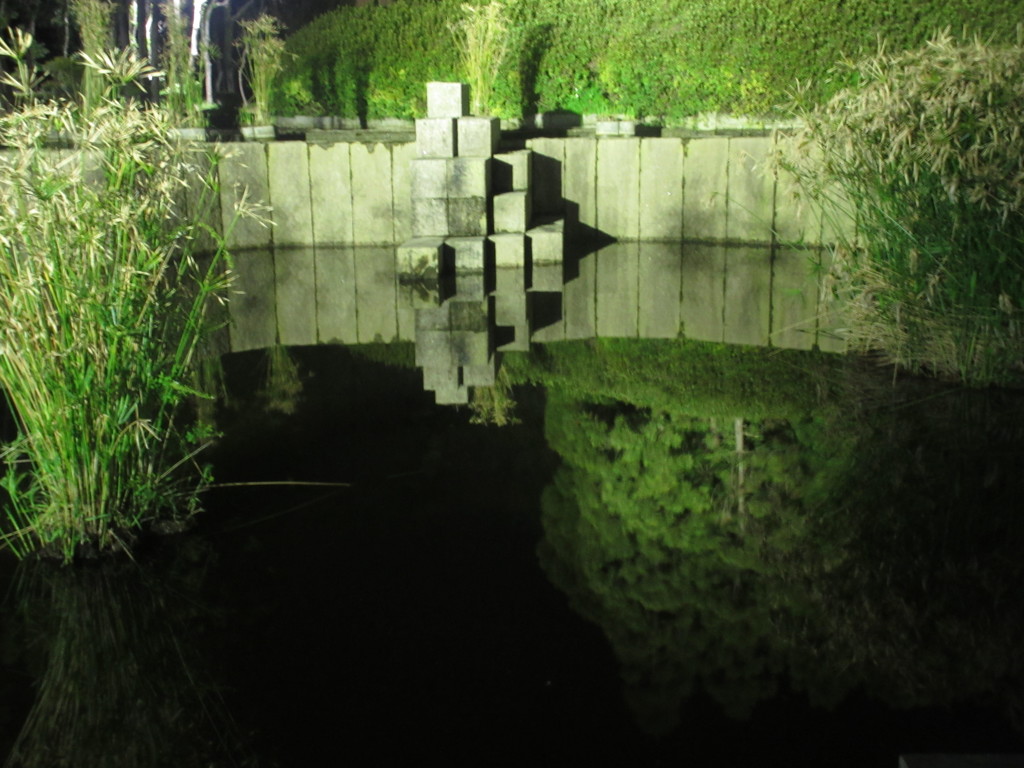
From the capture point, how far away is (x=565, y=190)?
26.7 feet

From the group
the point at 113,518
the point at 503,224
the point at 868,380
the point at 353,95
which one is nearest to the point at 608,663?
the point at 113,518

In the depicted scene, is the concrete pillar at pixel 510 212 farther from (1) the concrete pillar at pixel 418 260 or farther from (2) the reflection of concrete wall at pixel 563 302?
(1) the concrete pillar at pixel 418 260

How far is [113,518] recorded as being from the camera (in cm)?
303

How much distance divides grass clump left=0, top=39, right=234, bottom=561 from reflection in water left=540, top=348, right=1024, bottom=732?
1.09 metres

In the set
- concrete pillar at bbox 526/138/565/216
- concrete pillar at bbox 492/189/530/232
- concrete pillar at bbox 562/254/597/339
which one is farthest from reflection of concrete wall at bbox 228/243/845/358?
concrete pillar at bbox 526/138/565/216

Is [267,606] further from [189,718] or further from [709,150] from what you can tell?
[709,150]

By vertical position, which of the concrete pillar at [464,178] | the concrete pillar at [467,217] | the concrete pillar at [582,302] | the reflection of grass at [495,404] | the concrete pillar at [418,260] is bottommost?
the reflection of grass at [495,404]

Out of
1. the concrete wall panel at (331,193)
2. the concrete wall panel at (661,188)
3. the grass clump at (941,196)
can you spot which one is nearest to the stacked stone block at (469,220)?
the concrete wall panel at (331,193)

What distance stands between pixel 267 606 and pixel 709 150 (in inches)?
225

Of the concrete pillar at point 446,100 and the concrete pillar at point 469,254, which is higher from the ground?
the concrete pillar at point 446,100

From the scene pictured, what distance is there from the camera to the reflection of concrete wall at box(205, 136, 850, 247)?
7.79 meters

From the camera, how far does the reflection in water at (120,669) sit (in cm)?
214

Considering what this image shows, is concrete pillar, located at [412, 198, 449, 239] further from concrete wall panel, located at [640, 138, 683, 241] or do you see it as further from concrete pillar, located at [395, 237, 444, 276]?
concrete wall panel, located at [640, 138, 683, 241]

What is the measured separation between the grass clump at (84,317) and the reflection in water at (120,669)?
0.17 m
